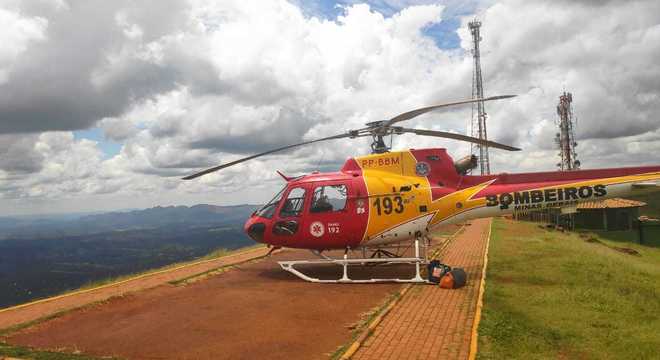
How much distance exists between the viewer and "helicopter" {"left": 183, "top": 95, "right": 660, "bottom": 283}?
A: 1222 cm

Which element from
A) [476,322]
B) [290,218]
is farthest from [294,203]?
[476,322]

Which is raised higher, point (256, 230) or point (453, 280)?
point (256, 230)

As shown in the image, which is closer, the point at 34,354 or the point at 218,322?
the point at 34,354

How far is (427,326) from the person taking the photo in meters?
7.68

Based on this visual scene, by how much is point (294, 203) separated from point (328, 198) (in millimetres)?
1105

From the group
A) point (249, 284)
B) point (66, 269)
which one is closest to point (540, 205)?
point (249, 284)

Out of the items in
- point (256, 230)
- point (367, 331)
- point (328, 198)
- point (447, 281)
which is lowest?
point (367, 331)

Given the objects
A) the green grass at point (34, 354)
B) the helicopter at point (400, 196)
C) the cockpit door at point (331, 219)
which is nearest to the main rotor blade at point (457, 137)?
the helicopter at point (400, 196)

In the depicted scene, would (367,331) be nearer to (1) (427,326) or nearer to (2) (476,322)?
(1) (427,326)

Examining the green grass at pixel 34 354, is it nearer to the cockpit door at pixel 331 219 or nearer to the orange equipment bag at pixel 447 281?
the cockpit door at pixel 331 219

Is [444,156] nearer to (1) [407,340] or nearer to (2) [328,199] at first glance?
(2) [328,199]

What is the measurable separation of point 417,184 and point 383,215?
144cm

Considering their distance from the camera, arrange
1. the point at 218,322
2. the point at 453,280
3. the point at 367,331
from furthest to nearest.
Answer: the point at 453,280, the point at 218,322, the point at 367,331

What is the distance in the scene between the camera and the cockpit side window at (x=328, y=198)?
1288 centimetres
